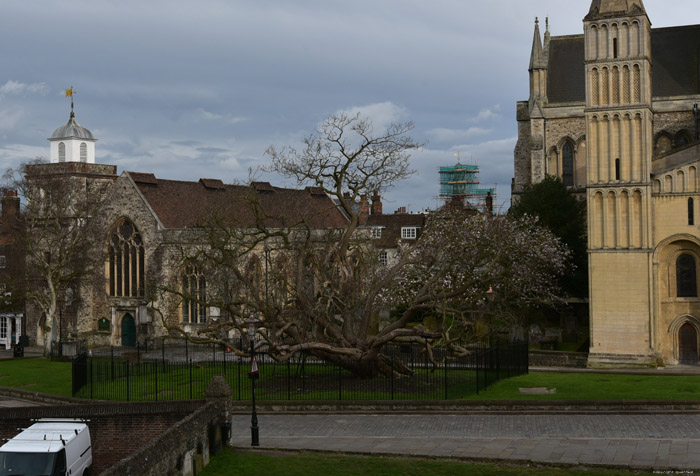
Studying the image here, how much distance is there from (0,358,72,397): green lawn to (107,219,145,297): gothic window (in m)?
11.8

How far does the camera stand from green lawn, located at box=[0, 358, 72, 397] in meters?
35.2

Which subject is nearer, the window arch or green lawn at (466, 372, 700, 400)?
green lawn at (466, 372, 700, 400)

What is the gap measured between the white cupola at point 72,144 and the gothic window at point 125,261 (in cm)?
1048

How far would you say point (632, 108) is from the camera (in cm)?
4450

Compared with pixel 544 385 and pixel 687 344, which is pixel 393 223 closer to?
pixel 687 344

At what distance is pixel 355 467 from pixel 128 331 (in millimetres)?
42787

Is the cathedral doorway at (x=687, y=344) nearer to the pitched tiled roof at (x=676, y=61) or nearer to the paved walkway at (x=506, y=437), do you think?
the paved walkway at (x=506, y=437)

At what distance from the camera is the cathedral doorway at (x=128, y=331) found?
58.9 m

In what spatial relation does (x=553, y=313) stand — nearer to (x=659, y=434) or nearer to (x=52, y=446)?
(x=659, y=434)

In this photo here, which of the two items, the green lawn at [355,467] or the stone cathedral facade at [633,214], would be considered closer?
the green lawn at [355,467]

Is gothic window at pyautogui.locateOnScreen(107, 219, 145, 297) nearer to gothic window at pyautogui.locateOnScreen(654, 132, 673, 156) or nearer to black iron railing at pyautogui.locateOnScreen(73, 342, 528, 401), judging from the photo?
black iron railing at pyautogui.locateOnScreen(73, 342, 528, 401)

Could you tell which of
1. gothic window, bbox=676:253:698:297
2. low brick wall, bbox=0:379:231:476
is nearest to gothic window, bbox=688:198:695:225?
gothic window, bbox=676:253:698:297

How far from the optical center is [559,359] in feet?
146

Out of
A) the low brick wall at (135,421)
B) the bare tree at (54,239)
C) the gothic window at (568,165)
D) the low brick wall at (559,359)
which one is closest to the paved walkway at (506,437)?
the low brick wall at (135,421)
